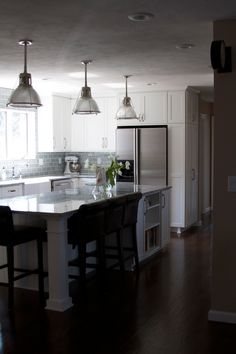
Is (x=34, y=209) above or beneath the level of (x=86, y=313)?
above

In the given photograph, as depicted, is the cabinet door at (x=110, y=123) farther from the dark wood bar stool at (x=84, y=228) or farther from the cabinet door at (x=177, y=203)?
the dark wood bar stool at (x=84, y=228)

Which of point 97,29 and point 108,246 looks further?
point 108,246

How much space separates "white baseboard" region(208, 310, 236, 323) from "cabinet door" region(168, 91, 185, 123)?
439cm

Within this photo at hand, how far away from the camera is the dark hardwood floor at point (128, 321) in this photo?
11.1ft

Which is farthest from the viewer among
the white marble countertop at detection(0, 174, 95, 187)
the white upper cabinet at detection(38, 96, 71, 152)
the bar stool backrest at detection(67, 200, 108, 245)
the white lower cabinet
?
the white upper cabinet at detection(38, 96, 71, 152)

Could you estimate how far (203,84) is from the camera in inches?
293

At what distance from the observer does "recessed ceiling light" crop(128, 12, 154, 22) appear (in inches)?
137

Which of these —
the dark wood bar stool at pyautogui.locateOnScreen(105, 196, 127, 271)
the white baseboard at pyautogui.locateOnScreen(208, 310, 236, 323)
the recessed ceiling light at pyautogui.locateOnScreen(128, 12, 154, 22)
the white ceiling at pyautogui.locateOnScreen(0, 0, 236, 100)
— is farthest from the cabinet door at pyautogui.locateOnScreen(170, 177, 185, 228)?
the recessed ceiling light at pyautogui.locateOnScreen(128, 12, 154, 22)

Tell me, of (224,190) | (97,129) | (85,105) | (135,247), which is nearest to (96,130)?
(97,129)

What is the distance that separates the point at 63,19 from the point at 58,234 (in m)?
1.78

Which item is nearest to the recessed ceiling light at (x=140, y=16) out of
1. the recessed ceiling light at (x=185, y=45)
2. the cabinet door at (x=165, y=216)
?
the recessed ceiling light at (x=185, y=45)

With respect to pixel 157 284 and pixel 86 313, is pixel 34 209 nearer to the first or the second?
pixel 86 313

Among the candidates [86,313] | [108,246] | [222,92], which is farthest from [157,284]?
[222,92]

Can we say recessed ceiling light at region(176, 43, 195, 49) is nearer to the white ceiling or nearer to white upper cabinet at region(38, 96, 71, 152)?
the white ceiling
